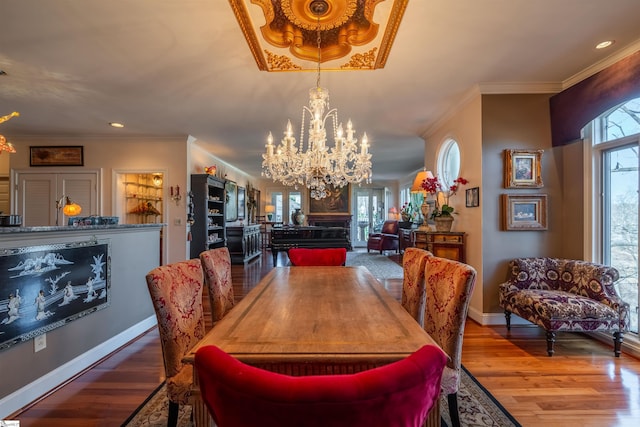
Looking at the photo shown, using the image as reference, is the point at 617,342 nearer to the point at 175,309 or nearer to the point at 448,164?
the point at 448,164

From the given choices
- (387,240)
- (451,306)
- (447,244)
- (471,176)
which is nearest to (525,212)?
(471,176)

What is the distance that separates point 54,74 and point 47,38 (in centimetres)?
74

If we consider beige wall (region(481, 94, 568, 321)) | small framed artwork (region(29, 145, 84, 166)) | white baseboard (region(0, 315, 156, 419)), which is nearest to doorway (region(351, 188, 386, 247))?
beige wall (region(481, 94, 568, 321))

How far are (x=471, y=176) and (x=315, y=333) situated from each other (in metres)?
3.05

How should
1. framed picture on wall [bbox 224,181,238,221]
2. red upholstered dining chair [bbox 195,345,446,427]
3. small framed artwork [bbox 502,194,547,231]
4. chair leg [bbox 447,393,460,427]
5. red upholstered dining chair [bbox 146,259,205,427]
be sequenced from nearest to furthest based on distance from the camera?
1. red upholstered dining chair [bbox 195,345,446,427]
2. red upholstered dining chair [bbox 146,259,205,427]
3. chair leg [bbox 447,393,460,427]
4. small framed artwork [bbox 502,194,547,231]
5. framed picture on wall [bbox 224,181,238,221]

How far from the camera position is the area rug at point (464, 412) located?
1752 millimetres

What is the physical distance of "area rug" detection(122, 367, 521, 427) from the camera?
5.75 ft

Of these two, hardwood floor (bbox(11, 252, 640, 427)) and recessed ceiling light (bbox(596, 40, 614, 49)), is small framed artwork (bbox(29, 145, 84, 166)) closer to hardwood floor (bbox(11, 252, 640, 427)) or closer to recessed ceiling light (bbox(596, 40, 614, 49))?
hardwood floor (bbox(11, 252, 640, 427))

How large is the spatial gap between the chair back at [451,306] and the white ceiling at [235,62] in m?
1.70

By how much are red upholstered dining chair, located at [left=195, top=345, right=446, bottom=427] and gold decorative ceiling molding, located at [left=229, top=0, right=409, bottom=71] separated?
2.08 m

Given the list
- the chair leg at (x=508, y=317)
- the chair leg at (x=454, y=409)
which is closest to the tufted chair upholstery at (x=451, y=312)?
the chair leg at (x=454, y=409)

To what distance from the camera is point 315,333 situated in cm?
122

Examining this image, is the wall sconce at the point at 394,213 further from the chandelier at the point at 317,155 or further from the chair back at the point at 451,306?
the chair back at the point at 451,306

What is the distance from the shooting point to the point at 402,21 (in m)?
2.14
